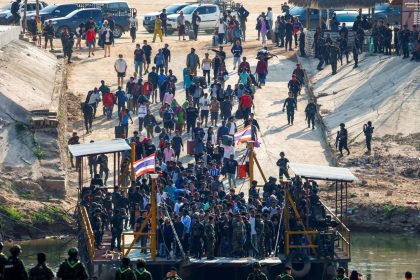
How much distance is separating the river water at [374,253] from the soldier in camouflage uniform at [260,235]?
4.35 metres

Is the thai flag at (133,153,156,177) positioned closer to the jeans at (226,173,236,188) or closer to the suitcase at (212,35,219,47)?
the jeans at (226,173,236,188)

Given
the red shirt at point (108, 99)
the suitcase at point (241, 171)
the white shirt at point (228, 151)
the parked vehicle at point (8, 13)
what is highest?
the parked vehicle at point (8, 13)

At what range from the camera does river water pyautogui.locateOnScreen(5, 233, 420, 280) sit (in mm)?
37781

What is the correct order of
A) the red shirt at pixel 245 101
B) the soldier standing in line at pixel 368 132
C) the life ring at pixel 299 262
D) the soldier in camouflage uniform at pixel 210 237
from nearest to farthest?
1. the soldier in camouflage uniform at pixel 210 237
2. the life ring at pixel 299 262
3. the soldier standing in line at pixel 368 132
4. the red shirt at pixel 245 101

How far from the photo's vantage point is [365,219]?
140 feet

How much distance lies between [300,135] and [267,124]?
154 centimetres

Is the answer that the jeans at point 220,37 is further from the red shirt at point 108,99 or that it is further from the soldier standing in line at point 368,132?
the soldier standing in line at point 368,132

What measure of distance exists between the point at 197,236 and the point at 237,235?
87 cm

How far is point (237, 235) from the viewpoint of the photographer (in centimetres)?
3319

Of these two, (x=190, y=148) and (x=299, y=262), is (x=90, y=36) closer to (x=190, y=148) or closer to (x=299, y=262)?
(x=190, y=148)

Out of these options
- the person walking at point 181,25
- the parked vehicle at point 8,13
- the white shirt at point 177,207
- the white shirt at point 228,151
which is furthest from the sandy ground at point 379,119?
the parked vehicle at point 8,13

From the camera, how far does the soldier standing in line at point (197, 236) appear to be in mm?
33094

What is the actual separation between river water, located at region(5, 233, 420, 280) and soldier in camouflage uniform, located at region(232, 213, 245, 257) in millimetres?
4705

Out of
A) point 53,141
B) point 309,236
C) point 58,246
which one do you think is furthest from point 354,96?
point 309,236
